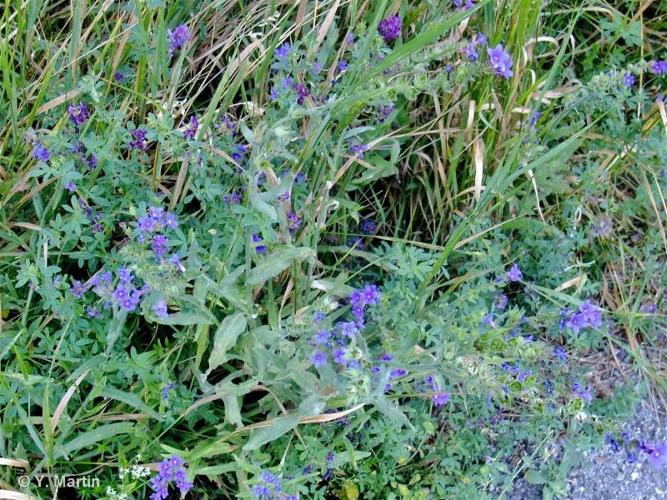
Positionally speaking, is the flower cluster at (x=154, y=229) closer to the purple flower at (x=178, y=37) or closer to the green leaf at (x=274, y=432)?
the green leaf at (x=274, y=432)

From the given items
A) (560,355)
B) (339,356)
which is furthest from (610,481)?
(339,356)

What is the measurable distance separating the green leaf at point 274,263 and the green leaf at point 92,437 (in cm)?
51

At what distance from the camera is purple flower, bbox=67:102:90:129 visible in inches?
84.0

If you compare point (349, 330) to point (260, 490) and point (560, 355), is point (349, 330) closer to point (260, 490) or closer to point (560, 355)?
point (260, 490)

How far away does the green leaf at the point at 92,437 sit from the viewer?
→ 1943 mm

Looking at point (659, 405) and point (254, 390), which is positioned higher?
point (254, 390)

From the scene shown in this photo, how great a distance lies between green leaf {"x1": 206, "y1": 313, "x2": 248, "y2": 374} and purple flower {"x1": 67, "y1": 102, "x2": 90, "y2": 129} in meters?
0.75

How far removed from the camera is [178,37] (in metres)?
2.30

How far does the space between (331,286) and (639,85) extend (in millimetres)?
1666

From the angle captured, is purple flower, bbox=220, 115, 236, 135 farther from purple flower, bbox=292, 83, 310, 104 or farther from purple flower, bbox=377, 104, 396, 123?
purple flower, bbox=377, 104, 396, 123

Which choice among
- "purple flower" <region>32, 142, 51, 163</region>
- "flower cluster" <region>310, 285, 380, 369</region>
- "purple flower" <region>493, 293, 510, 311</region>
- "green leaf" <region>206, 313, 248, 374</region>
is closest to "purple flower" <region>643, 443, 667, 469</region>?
"purple flower" <region>493, 293, 510, 311</region>

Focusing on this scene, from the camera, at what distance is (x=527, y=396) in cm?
211

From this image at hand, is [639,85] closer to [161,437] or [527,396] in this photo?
[527,396]

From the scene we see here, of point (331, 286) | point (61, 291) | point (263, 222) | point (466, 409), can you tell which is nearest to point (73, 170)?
point (61, 291)
